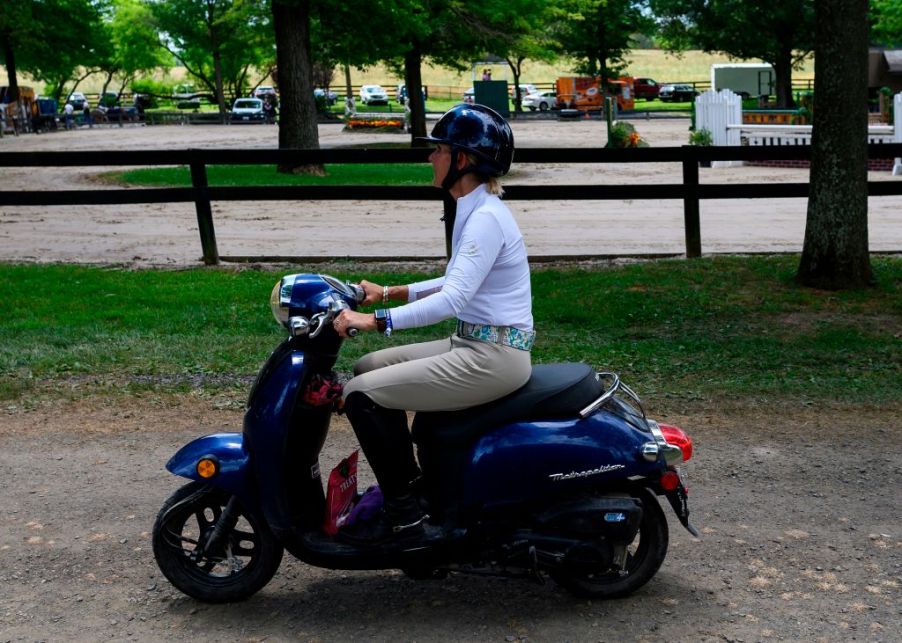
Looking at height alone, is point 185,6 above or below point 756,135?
above

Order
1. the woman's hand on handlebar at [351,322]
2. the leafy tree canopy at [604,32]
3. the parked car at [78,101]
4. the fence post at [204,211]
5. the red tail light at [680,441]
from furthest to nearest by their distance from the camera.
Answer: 1. the parked car at [78,101]
2. the leafy tree canopy at [604,32]
3. the fence post at [204,211]
4. the red tail light at [680,441]
5. the woman's hand on handlebar at [351,322]

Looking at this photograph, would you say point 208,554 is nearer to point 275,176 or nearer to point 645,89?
point 275,176

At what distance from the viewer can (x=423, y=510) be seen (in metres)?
4.31

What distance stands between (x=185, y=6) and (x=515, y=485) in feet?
211

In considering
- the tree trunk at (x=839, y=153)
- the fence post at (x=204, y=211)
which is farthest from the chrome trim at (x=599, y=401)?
the fence post at (x=204, y=211)

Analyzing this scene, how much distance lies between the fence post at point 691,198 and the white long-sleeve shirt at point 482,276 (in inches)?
309

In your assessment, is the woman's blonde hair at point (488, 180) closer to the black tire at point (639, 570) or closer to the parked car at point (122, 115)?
the black tire at point (639, 570)

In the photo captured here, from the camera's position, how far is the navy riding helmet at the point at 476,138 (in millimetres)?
4184

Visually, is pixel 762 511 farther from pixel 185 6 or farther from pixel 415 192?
pixel 185 6

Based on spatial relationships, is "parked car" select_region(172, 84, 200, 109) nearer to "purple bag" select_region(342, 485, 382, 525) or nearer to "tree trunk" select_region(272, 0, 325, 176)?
"tree trunk" select_region(272, 0, 325, 176)

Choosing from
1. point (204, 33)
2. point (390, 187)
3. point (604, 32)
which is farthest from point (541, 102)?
point (390, 187)

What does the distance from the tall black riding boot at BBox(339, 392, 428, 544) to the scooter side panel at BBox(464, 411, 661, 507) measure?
217mm

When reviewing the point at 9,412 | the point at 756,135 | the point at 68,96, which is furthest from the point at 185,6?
the point at 9,412

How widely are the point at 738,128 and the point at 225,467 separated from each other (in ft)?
84.2
